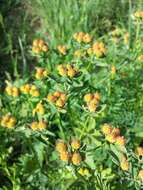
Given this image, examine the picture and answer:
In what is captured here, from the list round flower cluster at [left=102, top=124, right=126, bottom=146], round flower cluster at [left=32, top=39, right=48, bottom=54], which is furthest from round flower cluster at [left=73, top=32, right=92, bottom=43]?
round flower cluster at [left=102, top=124, right=126, bottom=146]

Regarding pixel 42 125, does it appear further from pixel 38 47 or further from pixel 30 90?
pixel 38 47

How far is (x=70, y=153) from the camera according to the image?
1.61 m

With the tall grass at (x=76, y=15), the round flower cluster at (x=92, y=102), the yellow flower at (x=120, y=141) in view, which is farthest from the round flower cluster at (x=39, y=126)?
the tall grass at (x=76, y=15)

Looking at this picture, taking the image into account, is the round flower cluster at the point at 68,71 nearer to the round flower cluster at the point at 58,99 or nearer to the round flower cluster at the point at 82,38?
the round flower cluster at the point at 58,99

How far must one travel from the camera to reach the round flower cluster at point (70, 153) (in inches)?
62.4

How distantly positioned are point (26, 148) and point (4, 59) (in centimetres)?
84

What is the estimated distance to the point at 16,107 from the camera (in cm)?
226

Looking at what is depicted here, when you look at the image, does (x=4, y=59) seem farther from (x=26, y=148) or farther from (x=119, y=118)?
(x=119, y=118)

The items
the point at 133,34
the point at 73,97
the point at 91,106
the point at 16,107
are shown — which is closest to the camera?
the point at 91,106

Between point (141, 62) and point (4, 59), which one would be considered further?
point (4, 59)

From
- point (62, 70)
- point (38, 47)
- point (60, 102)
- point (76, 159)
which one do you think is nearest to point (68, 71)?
point (62, 70)

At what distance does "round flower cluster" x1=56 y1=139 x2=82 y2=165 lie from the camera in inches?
62.4

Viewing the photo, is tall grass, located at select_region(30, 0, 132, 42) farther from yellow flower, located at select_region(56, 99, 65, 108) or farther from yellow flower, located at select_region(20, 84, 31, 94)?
yellow flower, located at select_region(56, 99, 65, 108)

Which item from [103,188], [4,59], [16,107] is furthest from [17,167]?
[4,59]
